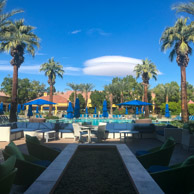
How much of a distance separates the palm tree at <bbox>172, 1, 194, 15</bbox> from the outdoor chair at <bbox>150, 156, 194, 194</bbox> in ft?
43.3

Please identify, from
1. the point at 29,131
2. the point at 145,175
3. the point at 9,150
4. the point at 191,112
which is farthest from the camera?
the point at 191,112

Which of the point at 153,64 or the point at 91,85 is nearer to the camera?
the point at 153,64

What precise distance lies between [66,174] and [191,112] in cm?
3327

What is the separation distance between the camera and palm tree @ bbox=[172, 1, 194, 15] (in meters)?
12.9

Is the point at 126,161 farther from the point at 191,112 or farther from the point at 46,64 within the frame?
the point at 191,112

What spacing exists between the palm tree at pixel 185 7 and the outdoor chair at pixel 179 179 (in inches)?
519

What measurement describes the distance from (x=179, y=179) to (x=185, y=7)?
13641mm

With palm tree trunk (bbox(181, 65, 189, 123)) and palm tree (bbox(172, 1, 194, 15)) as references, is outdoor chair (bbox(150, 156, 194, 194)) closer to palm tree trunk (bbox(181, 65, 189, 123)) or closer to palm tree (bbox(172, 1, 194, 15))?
palm tree (bbox(172, 1, 194, 15))

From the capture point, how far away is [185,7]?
13.2 metres

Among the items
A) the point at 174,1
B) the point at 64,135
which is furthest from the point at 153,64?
the point at 64,135

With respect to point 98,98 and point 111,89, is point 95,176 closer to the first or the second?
point 111,89

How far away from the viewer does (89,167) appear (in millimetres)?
3916

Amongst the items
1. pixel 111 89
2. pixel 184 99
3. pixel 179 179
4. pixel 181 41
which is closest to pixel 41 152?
pixel 179 179

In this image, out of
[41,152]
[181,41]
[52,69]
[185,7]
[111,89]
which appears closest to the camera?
[41,152]
